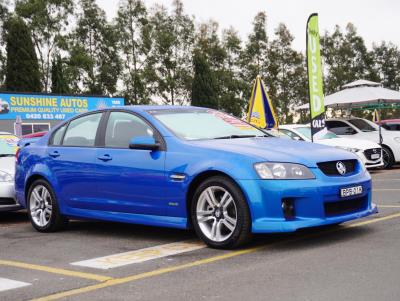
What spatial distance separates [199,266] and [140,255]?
0.85m

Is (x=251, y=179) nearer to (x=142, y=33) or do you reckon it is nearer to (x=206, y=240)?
(x=206, y=240)

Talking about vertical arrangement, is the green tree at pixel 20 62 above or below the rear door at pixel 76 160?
above

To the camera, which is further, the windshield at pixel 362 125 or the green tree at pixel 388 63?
the green tree at pixel 388 63

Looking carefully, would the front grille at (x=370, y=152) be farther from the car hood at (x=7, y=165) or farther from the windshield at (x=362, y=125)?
the car hood at (x=7, y=165)

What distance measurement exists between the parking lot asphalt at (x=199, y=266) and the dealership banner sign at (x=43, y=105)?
25882 millimetres

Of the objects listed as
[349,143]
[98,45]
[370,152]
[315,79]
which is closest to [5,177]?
[315,79]

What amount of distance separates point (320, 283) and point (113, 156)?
126 inches

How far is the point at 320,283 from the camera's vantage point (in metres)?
4.60

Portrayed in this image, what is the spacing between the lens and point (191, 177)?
20.8ft

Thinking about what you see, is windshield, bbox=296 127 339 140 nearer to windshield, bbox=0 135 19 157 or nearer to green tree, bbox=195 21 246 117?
windshield, bbox=0 135 19 157

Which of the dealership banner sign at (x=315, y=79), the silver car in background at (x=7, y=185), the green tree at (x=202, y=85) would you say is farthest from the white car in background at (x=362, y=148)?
the green tree at (x=202, y=85)

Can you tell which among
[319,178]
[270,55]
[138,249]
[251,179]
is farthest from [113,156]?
[270,55]

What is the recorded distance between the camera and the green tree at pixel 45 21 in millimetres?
53062

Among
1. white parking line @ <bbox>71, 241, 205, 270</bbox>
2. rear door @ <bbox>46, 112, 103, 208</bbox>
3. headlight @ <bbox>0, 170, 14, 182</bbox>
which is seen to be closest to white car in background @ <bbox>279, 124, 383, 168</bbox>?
headlight @ <bbox>0, 170, 14, 182</bbox>
